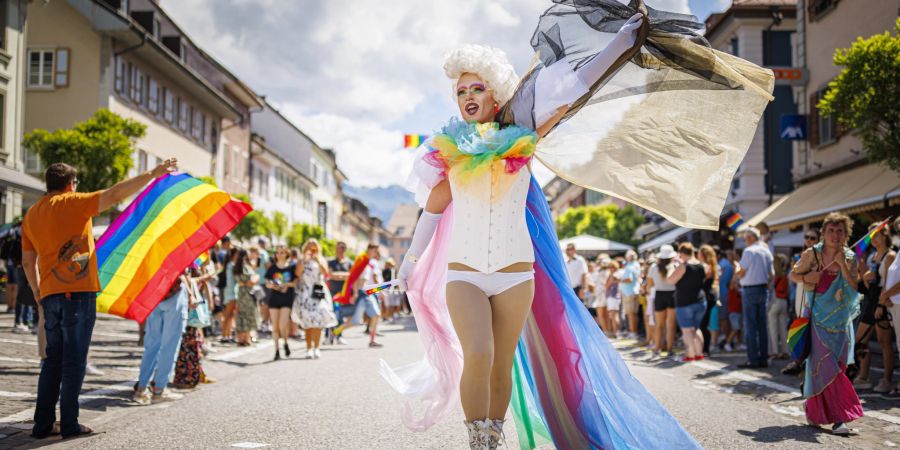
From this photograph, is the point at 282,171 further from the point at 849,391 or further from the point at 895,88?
the point at 849,391

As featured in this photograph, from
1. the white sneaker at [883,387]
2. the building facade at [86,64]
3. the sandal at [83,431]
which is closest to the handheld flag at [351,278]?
the white sneaker at [883,387]

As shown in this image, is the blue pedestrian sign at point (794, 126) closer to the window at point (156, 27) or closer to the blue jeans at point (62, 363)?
the blue jeans at point (62, 363)

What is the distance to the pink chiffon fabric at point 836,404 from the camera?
686 cm

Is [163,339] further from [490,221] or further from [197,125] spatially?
[197,125]

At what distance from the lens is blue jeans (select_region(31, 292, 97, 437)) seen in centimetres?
623

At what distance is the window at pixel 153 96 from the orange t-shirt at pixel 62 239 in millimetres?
28401

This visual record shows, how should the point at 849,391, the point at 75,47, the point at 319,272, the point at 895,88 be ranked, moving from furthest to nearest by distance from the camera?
the point at 75,47, the point at 319,272, the point at 895,88, the point at 849,391

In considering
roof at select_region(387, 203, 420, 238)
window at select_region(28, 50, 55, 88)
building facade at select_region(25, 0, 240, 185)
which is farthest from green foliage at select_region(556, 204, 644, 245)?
roof at select_region(387, 203, 420, 238)

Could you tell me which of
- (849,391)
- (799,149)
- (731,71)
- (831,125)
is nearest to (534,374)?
(731,71)

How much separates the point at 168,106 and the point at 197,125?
4540 mm

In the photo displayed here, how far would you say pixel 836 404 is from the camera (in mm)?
6898

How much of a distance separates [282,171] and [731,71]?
186 feet

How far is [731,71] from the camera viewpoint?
526cm

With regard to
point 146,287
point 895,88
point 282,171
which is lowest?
point 146,287
